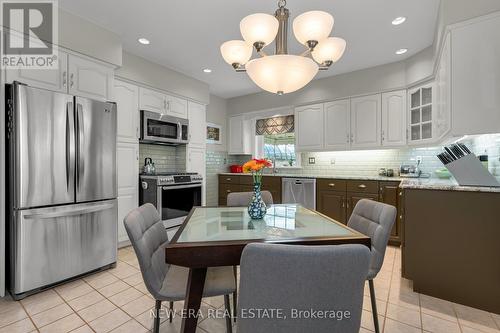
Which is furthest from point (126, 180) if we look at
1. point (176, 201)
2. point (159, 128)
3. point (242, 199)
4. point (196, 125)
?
point (242, 199)

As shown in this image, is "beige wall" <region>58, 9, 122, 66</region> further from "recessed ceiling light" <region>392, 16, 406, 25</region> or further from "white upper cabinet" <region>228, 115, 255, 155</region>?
"recessed ceiling light" <region>392, 16, 406, 25</region>

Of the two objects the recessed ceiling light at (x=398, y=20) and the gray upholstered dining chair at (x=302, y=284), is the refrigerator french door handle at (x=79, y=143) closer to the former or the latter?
the gray upholstered dining chair at (x=302, y=284)

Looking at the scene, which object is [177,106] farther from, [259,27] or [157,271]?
[157,271]

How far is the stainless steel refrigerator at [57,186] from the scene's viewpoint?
2.02m

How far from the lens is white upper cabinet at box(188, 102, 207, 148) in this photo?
420 cm

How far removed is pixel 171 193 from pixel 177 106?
1.41 metres

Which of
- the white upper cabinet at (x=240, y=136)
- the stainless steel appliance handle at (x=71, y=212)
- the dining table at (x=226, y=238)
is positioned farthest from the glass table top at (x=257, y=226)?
the white upper cabinet at (x=240, y=136)

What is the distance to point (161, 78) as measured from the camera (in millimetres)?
3713

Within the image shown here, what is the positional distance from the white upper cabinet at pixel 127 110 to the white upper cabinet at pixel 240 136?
225 centimetres

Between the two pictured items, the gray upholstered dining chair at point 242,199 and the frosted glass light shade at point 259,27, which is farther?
the gray upholstered dining chair at point 242,199

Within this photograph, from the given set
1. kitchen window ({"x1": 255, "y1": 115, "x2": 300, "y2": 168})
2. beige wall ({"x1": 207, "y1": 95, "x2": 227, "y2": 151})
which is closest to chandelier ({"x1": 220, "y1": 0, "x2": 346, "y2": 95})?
kitchen window ({"x1": 255, "y1": 115, "x2": 300, "y2": 168})

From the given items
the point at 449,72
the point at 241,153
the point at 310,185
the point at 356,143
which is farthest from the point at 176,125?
the point at 449,72

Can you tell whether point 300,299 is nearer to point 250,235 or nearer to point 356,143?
point 250,235

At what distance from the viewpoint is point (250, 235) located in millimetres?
1249
